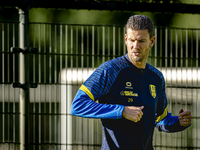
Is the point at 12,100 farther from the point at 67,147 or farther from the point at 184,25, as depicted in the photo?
the point at 184,25

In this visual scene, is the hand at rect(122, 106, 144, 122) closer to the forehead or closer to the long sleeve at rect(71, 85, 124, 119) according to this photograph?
the long sleeve at rect(71, 85, 124, 119)

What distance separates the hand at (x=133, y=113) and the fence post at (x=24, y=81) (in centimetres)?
198

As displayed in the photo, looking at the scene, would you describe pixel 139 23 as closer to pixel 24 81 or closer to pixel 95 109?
pixel 95 109

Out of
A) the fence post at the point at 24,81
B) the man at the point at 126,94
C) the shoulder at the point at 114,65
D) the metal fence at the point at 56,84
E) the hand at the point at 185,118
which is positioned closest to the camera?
the man at the point at 126,94

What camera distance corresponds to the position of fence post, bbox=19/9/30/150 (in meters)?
3.63

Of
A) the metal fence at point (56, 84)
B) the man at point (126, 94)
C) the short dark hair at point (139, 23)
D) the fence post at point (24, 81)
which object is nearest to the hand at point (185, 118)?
the man at point (126, 94)

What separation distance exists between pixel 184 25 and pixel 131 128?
240 inches

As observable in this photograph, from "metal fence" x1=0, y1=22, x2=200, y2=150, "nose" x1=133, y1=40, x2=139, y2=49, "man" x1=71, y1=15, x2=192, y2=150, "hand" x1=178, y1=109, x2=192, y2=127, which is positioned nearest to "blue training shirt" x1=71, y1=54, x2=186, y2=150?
"man" x1=71, y1=15, x2=192, y2=150

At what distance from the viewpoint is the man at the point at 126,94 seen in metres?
2.05

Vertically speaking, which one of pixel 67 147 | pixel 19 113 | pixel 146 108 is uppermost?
pixel 146 108

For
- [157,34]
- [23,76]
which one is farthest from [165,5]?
[23,76]

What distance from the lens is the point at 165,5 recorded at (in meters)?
3.66

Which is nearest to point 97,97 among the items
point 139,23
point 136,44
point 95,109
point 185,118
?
point 95,109

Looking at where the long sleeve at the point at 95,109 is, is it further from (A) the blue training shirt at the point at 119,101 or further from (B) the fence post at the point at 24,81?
(B) the fence post at the point at 24,81
